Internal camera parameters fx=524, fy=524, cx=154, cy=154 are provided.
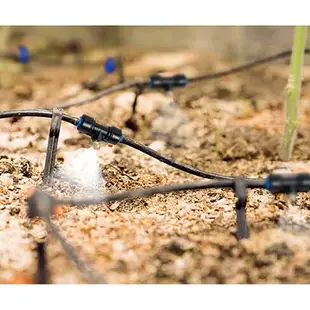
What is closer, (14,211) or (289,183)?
(289,183)

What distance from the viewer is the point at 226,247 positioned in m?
0.92

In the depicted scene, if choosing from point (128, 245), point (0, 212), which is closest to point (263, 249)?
point (128, 245)

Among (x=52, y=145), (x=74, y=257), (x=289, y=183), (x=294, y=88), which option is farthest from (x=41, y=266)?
(x=294, y=88)

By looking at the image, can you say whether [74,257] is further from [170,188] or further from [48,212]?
[170,188]

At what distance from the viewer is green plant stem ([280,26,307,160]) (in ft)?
4.15

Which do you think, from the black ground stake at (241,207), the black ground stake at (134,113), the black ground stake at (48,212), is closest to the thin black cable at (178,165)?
the black ground stake at (241,207)

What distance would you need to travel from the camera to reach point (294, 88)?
1.28m

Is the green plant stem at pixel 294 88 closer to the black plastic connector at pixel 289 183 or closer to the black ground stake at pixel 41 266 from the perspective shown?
the black plastic connector at pixel 289 183

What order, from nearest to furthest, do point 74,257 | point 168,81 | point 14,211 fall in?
1. point 74,257
2. point 14,211
3. point 168,81

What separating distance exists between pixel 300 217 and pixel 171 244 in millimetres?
281

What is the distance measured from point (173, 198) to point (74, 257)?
0.31 metres

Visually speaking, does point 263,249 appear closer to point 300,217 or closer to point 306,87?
point 300,217

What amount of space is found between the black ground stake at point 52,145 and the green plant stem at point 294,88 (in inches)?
22.3
